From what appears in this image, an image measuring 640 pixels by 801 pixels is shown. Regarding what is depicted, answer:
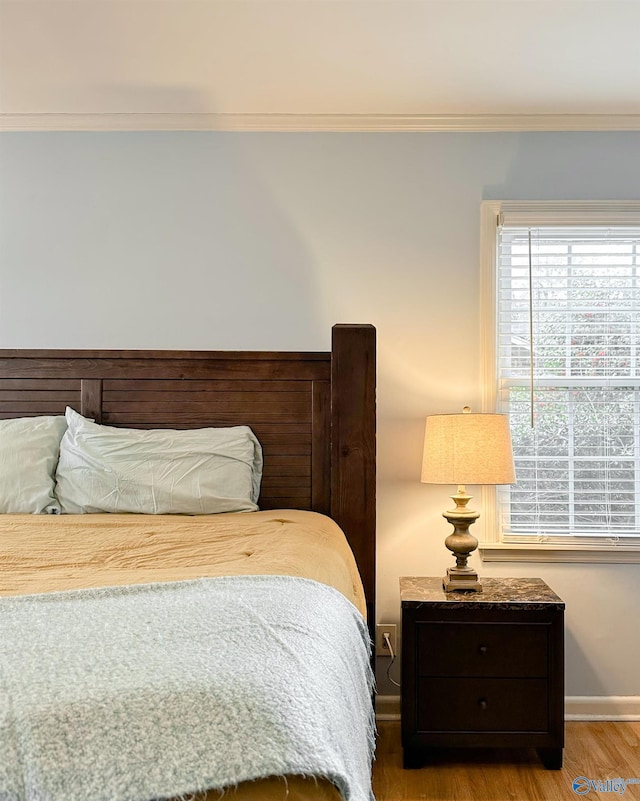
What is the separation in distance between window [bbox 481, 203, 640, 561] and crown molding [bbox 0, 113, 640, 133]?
0.34 meters

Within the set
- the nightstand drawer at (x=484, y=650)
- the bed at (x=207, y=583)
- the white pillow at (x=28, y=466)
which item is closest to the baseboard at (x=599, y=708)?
the nightstand drawer at (x=484, y=650)

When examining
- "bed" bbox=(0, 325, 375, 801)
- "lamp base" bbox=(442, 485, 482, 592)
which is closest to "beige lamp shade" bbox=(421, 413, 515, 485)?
"lamp base" bbox=(442, 485, 482, 592)

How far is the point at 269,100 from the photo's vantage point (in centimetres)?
279

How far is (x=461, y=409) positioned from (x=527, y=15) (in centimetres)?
143

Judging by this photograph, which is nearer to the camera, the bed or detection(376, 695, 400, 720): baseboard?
the bed

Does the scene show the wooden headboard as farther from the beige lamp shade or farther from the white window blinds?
the white window blinds

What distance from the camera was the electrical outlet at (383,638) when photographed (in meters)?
2.80

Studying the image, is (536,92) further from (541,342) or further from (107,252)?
(107,252)

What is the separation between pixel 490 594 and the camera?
246 centimetres

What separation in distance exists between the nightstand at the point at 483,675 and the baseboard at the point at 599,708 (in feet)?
1.52

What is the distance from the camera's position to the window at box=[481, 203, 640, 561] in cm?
283

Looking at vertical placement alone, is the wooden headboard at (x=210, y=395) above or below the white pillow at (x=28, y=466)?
above

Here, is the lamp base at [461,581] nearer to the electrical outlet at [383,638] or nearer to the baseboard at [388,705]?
the electrical outlet at [383,638]
